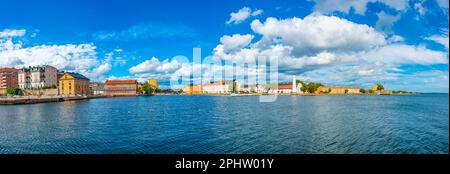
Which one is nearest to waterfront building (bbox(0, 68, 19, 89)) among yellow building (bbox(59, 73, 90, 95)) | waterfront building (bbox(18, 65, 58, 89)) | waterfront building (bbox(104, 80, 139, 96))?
waterfront building (bbox(18, 65, 58, 89))

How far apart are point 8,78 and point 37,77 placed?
68.1 ft

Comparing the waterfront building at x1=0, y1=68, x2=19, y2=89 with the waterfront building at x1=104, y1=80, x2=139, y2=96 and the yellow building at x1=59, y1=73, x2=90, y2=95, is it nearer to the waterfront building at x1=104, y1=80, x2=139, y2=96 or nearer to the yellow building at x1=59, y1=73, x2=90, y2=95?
the yellow building at x1=59, y1=73, x2=90, y2=95

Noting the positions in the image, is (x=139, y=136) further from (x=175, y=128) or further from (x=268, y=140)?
(x=268, y=140)

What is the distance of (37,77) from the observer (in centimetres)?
13862

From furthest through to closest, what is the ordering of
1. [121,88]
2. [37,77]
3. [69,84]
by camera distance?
[121,88]
[37,77]
[69,84]

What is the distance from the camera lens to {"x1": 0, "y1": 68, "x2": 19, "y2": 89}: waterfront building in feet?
470

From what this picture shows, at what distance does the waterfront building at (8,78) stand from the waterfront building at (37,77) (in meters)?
5.46

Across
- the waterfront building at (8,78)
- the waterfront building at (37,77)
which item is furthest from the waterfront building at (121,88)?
the waterfront building at (8,78)

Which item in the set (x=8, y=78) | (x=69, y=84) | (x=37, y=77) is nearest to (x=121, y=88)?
(x=37, y=77)

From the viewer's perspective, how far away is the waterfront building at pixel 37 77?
454ft

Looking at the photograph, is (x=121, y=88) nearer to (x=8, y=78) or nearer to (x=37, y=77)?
(x=37, y=77)

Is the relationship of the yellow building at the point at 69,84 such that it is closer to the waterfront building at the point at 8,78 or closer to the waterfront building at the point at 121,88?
the waterfront building at the point at 121,88
